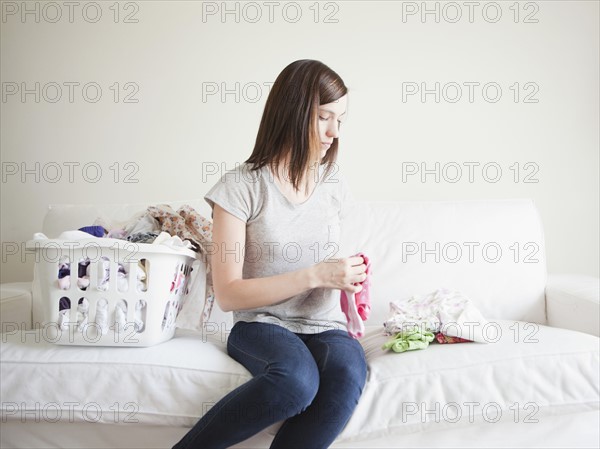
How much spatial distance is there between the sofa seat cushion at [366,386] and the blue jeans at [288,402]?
0.25 feet

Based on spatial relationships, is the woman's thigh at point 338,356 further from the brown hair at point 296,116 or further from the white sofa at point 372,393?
the brown hair at point 296,116

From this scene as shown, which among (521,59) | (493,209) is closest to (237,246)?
(493,209)

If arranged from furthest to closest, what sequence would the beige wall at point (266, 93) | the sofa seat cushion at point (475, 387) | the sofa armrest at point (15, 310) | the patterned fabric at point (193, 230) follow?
the beige wall at point (266, 93) → the sofa armrest at point (15, 310) → the patterned fabric at point (193, 230) → the sofa seat cushion at point (475, 387)

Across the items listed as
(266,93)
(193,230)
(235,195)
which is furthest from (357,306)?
(266,93)

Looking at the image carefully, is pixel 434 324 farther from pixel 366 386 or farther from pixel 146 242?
pixel 146 242

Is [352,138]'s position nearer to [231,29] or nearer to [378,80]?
[378,80]

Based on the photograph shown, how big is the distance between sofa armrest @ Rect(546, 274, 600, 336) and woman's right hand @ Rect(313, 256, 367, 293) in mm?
775

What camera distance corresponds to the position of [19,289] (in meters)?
1.94

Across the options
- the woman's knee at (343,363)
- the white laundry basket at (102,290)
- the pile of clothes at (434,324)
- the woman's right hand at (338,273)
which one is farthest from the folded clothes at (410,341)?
the white laundry basket at (102,290)

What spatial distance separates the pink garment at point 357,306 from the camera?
154 centimetres

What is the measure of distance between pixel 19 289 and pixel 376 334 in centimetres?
111

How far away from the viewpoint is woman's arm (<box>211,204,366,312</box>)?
145cm

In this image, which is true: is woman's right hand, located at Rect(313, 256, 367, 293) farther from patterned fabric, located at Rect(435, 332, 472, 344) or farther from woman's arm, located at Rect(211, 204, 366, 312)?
patterned fabric, located at Rect(435, 332, 472, 344)

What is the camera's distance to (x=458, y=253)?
2070 mm
